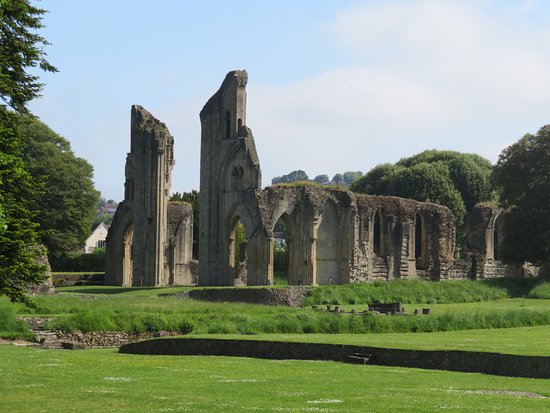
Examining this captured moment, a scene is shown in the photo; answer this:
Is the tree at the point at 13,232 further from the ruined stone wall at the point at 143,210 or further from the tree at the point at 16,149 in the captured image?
the ruined stone wall at the point at 143,210

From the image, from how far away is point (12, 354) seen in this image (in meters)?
23.8

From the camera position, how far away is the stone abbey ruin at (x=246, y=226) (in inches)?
2304

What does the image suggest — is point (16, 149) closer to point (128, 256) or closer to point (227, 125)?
point (227, 125)

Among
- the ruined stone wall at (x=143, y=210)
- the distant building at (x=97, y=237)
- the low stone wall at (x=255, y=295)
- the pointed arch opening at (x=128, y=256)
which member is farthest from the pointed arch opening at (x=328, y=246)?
the distant building at (x=97, y=237)

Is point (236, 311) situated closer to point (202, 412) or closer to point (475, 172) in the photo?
point (202, 412)

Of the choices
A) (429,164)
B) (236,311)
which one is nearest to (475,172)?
(429,164)

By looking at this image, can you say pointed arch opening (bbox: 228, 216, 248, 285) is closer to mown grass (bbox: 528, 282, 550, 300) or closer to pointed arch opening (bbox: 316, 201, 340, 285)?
pointed arch opening (bbox: 316, 201, 340, 285)

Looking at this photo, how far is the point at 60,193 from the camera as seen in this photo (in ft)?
244

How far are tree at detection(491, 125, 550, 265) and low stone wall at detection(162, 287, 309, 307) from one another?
689 inches

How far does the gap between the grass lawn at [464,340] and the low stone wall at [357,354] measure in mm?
460

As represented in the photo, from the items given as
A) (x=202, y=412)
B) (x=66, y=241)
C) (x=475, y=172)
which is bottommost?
(x=202, y=412)

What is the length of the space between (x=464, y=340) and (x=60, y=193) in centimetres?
5217

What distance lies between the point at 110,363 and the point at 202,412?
8.47m

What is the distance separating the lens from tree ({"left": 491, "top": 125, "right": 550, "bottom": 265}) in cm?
5916
